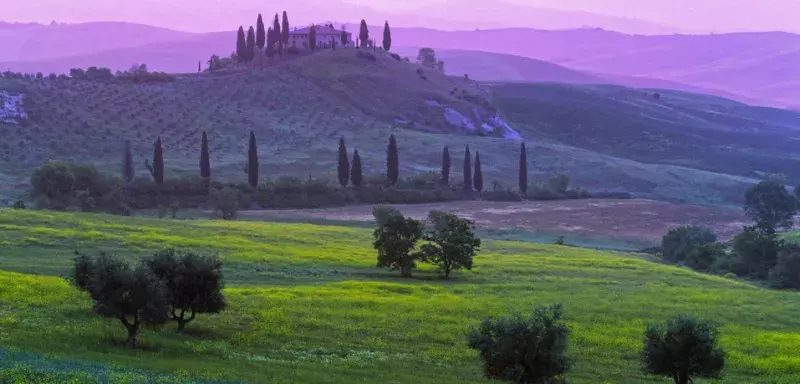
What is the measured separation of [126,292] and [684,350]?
18173 mm

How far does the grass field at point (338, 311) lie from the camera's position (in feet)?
95.0

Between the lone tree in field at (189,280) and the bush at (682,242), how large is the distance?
193 ft

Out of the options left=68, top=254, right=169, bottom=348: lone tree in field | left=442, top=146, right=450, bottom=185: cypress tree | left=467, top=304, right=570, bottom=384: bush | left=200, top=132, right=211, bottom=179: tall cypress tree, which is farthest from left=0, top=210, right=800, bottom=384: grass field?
left=442, top=146, right=450, bottom=185: cypress tree

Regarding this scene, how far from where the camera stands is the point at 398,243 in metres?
58.0

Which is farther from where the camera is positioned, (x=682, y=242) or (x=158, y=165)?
(x=158, y=165)

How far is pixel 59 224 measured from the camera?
62.3 meters

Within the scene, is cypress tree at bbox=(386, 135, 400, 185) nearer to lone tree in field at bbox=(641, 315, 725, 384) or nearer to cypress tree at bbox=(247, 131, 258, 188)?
cypress tree at bbox=(247, 131, 258, 188)

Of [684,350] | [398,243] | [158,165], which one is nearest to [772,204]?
Result: [398,243]

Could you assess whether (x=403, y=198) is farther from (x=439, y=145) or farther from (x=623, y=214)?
(x=439, y=145)

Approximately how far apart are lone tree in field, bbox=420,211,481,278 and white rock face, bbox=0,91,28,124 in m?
104

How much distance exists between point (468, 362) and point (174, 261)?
11.6 meters

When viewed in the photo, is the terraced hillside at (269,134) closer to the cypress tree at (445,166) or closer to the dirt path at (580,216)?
the cypress tree at (445,166)

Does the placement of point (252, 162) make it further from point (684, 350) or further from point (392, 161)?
point (684, 350)

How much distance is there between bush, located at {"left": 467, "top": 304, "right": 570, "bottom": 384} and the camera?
1094 inches
